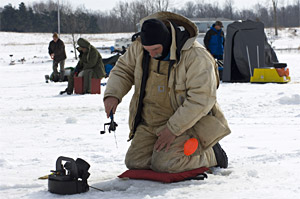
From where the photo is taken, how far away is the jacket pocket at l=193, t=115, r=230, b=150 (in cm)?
362

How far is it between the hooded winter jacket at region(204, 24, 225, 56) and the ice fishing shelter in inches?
7.1

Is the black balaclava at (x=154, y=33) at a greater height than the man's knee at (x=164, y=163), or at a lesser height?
greater

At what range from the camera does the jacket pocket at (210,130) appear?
362 centimetres

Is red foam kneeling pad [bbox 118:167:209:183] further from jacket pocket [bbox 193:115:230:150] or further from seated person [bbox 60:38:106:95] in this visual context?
seated person [bbox 60:38:106:95]

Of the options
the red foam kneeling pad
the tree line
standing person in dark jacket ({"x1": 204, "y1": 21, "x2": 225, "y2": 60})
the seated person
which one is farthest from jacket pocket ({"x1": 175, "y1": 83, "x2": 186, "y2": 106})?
the tree line

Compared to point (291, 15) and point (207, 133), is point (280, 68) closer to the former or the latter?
point (207, 133)

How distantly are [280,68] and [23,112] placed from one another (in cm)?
643

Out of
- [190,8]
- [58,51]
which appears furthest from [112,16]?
[58,51]

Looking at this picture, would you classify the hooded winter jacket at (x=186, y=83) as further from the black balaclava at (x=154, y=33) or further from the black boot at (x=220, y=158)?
the black boot at (x=220, y=158)

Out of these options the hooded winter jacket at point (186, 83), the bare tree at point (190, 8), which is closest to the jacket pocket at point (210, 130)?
the hooded winter jacket at point (186, 83)

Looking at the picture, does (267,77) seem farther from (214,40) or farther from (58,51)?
(58,51)

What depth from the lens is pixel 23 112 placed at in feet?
26.5

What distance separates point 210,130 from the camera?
362 centimetres

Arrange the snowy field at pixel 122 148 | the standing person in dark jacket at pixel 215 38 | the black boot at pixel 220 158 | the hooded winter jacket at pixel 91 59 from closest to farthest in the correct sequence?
the snowy field at pixel 122 148, the black boot at pixel 220 158, the hooded winter jacket at pixel 91 59, the standing person in dark jacket at pixel 215 38
